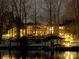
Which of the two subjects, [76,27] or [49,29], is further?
[49,29]

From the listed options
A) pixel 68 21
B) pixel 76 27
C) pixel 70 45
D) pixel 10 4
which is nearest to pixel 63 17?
pixel 68 21

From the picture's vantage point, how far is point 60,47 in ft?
141

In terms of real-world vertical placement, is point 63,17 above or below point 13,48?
above

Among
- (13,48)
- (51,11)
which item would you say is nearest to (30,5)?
(51,11)

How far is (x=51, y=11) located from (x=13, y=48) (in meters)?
18.4

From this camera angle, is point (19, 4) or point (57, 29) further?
point (57, 29)

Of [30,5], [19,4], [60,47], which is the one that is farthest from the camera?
[30,5]

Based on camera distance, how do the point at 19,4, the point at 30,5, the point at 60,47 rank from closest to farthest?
1. the point at 60,47
2. the point at 19,4
3. the point at 30,5

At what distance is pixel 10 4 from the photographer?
57656 mm

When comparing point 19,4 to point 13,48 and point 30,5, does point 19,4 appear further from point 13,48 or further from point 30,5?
point 13,48

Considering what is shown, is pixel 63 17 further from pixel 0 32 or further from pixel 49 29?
pixel 0 32

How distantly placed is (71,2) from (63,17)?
377 cm

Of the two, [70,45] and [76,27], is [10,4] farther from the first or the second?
[70,45]

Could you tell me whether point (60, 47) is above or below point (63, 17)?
below
